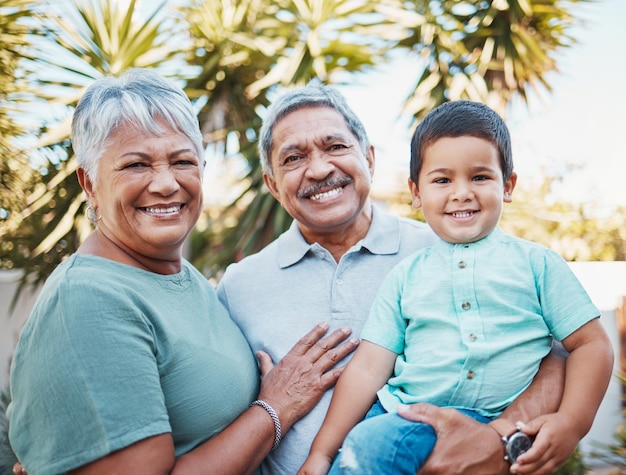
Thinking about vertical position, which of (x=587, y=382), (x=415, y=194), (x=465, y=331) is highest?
(x=415, y=194)

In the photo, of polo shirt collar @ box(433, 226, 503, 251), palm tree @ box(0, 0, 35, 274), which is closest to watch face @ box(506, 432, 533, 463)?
polo shirt collar @ box(433, 226, 503, 251)

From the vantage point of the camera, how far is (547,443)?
1722 mm

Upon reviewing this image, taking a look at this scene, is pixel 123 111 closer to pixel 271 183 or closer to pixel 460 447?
pixel 271 183

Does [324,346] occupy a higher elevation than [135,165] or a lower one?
lower

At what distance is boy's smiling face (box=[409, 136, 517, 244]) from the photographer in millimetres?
1921

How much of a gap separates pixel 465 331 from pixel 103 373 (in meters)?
1.07

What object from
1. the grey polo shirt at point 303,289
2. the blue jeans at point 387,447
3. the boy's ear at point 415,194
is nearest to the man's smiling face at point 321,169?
the grey polo shirt at point 303,289

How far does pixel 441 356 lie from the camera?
6.15 feet

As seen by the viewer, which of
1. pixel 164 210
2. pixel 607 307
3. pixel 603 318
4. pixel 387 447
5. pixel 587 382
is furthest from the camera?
pixel 607 307

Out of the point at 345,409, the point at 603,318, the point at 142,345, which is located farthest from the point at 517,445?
the point at 603,318

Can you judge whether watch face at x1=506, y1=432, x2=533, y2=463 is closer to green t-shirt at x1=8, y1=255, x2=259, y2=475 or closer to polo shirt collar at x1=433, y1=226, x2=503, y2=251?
polo shirt collar at x1=433, y1=226, x2=503, y2=251

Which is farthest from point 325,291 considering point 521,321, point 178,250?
point 521,321

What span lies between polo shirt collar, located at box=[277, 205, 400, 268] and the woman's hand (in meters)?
0.39

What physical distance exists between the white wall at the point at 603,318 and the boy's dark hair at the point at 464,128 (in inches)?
198
